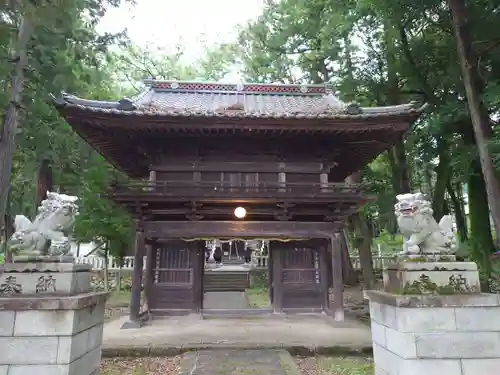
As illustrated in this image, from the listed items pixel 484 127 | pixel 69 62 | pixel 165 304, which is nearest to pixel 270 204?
pixel 165 304

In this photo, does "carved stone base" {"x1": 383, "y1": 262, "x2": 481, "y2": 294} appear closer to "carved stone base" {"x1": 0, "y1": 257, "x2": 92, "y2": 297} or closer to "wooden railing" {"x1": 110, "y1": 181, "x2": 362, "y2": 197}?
"carved stone base" {"x1": 0, "y1": 257, "x2": 92, "y2": 297}

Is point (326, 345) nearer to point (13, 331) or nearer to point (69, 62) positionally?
point (13, 331)

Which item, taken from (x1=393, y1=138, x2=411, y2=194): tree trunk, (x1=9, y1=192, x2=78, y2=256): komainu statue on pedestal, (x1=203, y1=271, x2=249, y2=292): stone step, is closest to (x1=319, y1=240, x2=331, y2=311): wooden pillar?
(x1=393, y1=138, x2=411, y2=194): tree trunk

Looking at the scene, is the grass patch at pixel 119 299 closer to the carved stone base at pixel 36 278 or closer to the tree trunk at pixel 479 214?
the carved stone base at pixel 36 278

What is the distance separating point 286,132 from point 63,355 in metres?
6.58

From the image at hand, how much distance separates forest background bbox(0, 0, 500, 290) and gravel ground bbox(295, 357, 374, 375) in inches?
134

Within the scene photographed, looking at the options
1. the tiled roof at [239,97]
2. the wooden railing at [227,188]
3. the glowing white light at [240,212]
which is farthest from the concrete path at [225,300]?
the tiled roof at [239,97]

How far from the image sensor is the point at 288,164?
1004cm

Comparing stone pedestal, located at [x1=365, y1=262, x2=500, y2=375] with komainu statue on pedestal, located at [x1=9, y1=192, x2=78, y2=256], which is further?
komainu statue on pedestal, located at [x1=9, y1=192, x2=78, y2=256]

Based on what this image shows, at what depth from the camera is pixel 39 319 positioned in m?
4.23

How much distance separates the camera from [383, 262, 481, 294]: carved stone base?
4480 millimetres

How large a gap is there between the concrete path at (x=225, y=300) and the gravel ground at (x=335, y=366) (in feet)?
22.2

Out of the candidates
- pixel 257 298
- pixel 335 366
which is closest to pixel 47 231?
pixel 335 366

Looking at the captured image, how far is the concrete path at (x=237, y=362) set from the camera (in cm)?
585
